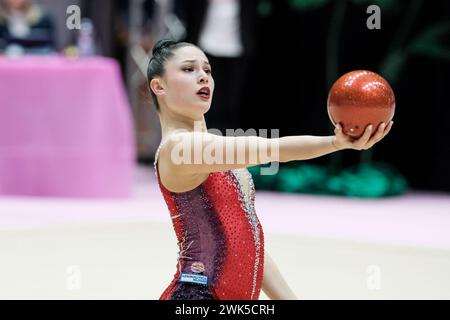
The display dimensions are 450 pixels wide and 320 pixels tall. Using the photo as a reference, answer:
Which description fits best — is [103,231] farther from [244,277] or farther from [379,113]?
[379,113]

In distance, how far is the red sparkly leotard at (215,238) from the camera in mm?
2156

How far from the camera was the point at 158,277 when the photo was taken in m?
3.96

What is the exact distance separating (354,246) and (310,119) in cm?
312

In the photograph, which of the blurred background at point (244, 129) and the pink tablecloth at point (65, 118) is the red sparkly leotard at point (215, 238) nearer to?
the blurred background at point (244, 129)

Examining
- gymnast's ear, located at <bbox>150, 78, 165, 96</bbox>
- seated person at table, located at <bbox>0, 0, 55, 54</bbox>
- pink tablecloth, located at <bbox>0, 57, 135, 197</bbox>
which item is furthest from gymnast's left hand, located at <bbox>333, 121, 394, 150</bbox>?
seated person at table, located at <bbox>0, 0, 55, 54</bbox>

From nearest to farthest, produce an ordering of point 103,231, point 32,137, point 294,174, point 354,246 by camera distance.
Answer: point 354,246, point 103,231, point 32,137, point 294,174

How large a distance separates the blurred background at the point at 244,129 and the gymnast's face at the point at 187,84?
0.28 m

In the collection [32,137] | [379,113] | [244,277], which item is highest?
[379,113]

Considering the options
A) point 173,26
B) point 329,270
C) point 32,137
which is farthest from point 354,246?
point 173,26

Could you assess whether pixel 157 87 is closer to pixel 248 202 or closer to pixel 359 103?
pixel 248 202

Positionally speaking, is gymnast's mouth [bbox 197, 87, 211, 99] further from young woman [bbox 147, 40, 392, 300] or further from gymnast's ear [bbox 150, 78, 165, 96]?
gymnast's ear [bbox 150, 78, 165, 96]

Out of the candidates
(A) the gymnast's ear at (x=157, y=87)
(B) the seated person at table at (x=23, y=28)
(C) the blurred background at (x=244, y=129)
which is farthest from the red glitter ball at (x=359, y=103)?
(B) the seated person at table at (x=23, y=28)

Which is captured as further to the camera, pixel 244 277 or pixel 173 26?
pixel 173 26

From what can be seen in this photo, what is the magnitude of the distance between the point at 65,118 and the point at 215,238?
420 cm
